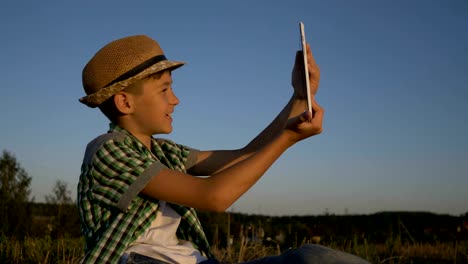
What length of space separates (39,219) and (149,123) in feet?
27.2

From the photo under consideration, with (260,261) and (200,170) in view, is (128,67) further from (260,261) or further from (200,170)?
(260,261)

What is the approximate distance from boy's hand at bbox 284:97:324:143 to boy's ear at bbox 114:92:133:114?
63 cm

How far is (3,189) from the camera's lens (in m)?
9.08

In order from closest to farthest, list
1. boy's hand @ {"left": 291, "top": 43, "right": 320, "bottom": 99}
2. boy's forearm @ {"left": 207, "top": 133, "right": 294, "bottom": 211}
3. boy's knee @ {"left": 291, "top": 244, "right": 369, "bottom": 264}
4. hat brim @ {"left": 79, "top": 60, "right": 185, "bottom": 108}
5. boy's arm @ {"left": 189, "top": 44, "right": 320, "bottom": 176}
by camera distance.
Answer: boy's knee @ {"left": 291, "top": 244, "right": 369, "bottom": 264}, boy's forearm @ {"left": 207, "top": 133, "right": 294, "bottom": 211}, hat brim @ {"left": 79, "top": 60, "right": 185, "bottom": 108}, boy's hand @ {"left": 291, "top": 43, "right": 320, "bottom": 99}, boy's arm @ {"left": 189, "top": 44, "right": 320, "bottom": 176}

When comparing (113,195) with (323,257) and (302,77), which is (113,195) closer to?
(323,257)

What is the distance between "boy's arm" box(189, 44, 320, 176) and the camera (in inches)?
101

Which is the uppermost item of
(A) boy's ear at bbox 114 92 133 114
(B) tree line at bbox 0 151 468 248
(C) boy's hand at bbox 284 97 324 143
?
(A) boy's ear at bbox 114 92 133 114

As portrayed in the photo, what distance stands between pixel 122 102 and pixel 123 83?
8cm

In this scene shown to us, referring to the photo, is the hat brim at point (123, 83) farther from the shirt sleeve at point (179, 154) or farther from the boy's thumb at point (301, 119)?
the boy's thumb at point (301, 119)

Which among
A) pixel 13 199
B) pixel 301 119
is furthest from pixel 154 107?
pixel 13 199

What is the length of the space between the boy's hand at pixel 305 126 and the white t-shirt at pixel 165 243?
1.80 ft

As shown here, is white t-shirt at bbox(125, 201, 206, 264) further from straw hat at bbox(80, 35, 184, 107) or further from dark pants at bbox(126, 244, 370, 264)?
straw hat at bbox(80, 35, 184, 107)

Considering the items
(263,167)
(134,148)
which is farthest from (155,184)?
(263,167)

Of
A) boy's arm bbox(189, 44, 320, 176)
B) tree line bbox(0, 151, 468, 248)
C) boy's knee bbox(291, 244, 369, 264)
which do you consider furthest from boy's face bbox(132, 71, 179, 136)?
tree line bbox(0, 151, 468, 248)
